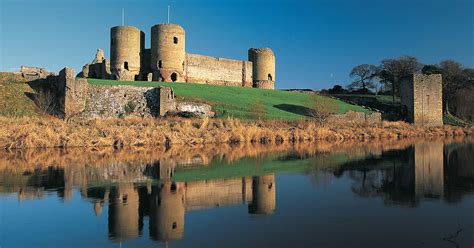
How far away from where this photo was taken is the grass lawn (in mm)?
30031

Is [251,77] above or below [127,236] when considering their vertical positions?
above

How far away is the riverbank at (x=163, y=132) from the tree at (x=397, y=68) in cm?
2254

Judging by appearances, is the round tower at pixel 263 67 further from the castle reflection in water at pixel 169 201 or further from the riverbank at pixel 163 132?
the castle reflection in water at pixel 169 201

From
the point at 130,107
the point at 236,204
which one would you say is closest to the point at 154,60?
the point at 130,107

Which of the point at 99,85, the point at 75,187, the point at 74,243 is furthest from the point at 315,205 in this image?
the point at 99,85

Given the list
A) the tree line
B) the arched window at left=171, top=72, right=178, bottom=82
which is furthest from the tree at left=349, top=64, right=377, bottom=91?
the arched window at left=171, top=72, right=178, bottom=82

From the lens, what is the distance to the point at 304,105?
36.5 metres

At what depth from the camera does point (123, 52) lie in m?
37.7

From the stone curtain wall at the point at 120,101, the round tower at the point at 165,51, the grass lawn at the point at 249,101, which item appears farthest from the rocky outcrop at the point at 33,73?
the round tower at the point at 165,51

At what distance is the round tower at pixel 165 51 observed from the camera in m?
38.5

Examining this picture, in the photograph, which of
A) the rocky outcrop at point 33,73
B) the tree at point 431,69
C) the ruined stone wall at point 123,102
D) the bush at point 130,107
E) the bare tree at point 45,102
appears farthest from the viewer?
the tree at point 431,69

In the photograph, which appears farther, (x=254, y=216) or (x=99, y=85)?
(x=99, y=85)

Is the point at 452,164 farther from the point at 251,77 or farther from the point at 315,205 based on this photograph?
the point at 251,77

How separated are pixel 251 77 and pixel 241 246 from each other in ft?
143
